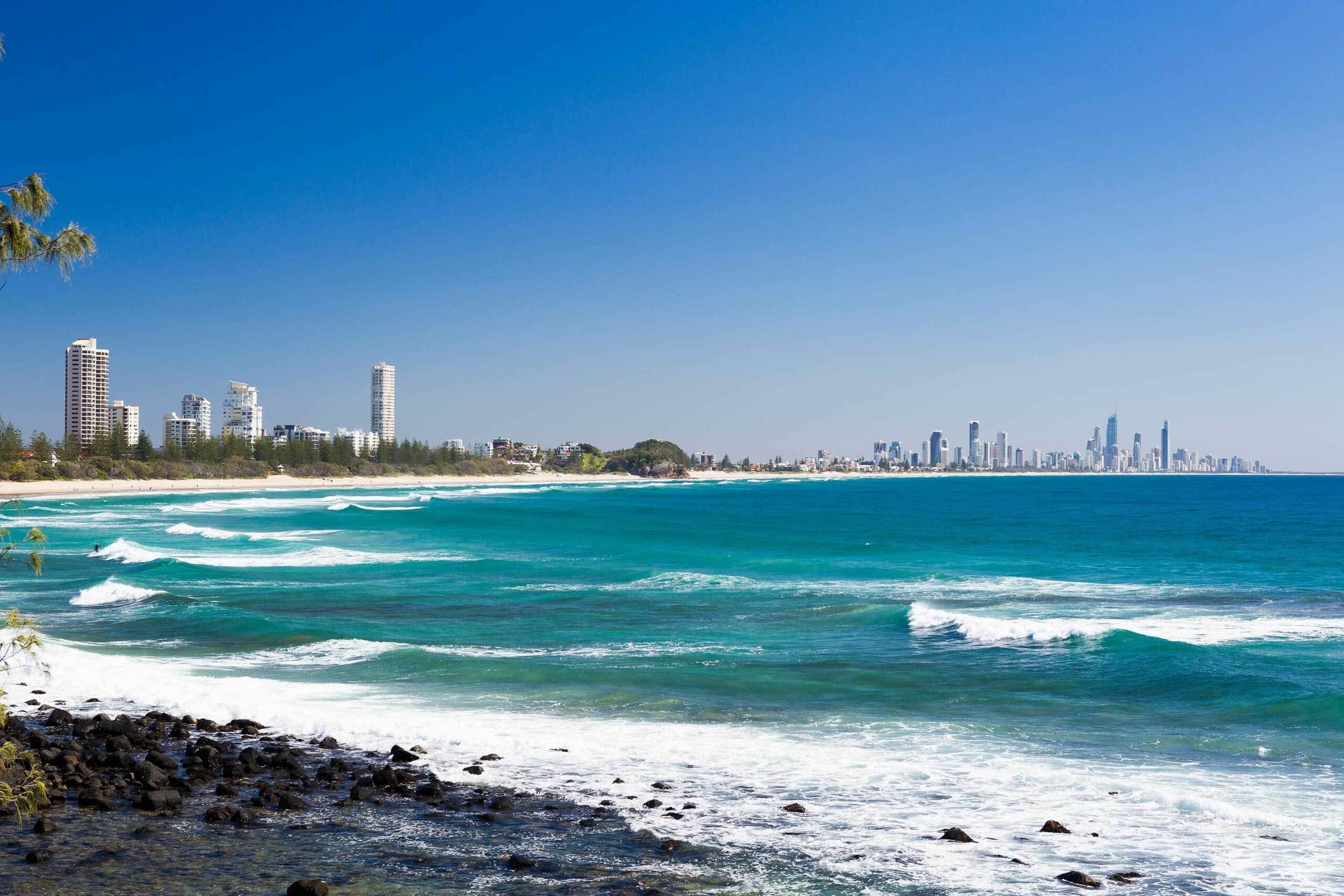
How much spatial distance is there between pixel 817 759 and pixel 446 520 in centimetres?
6275

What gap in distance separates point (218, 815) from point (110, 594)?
22710 mm

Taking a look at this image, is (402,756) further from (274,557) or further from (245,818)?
(274,557)

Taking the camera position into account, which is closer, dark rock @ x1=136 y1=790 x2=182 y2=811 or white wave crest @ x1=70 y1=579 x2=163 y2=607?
dark rock @ x1=136 y1=790 x2=182 y2=811

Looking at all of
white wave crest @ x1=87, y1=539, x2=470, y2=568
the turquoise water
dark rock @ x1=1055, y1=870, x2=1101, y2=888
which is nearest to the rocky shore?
the turquoise water

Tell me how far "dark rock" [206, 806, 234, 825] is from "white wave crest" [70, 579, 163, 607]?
20.7 meters

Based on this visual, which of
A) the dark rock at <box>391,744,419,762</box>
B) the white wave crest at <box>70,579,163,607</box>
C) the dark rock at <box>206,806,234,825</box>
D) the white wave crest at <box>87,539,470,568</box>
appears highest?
the dark rock at <box>206,806,234,825</box>

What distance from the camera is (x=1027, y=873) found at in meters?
8.97

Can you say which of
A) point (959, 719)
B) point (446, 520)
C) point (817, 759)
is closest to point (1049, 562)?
point (959, 719)

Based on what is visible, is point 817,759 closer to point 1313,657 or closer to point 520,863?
point 520,863

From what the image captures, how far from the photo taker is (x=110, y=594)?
29406 mm

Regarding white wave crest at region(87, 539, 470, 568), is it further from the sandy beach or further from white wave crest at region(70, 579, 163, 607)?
the sandy beach

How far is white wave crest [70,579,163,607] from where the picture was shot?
2836 cm

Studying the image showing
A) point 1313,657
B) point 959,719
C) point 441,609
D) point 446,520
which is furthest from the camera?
point 446,520

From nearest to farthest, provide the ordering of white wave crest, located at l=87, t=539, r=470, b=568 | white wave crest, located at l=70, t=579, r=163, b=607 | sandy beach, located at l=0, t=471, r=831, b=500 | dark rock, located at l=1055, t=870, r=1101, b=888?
dark rock, located at l=1055, t=870, r=1101, b=888, white wave crest, located at l=70, t=579, r=163, b=607, white wave crest, located at l=87, t=539, r=470, b=568, sandy beach, located at l=0, t=471, r=831, b=500
